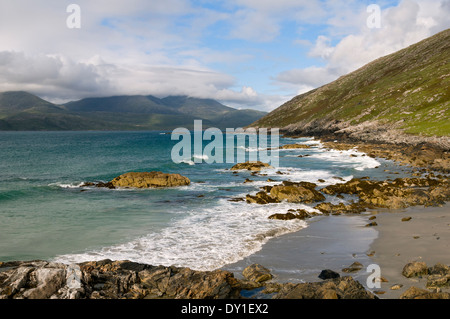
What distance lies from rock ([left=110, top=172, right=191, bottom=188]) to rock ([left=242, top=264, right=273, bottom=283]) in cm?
2928

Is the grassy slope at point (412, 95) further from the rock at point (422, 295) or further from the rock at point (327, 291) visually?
the rock at point (327, 291)

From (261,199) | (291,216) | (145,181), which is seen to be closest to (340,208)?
(291,216)

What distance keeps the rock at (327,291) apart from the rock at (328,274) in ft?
5.69

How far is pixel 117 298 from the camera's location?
38.5 ft

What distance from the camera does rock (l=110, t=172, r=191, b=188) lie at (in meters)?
41.9

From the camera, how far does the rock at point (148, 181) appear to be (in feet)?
137

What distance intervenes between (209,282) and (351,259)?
7899 millimetres

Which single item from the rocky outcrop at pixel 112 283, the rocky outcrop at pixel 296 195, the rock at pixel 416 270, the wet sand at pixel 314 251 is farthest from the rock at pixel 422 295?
the rocky outcrop at pixel 296 195

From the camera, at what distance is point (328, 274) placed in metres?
13.6

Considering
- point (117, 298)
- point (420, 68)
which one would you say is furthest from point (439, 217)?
point (420, 68)

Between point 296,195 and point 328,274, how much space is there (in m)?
18.6

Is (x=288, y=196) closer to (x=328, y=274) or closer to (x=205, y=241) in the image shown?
(x=205, y=241)
